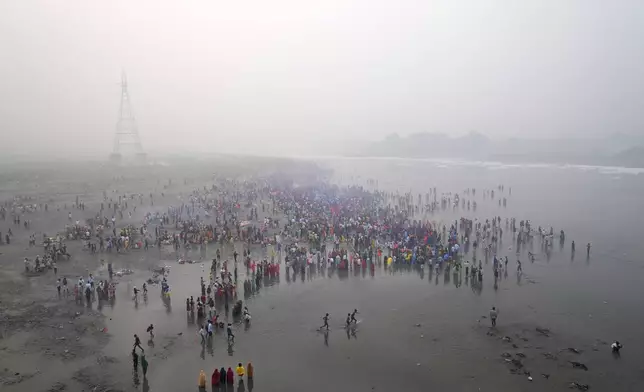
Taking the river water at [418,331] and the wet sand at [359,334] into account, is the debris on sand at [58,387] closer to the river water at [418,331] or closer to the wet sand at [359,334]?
the wet sand at [359,334]

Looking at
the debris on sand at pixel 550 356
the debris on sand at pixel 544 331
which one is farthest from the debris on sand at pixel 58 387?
the debris on sand at pixel 544 331

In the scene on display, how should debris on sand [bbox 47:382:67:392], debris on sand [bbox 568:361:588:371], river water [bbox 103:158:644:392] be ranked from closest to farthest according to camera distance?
debris on sand [bbox 47:382:67:392] → river water [bbox 103:158:644:392] → debris on sand [bbox 568:361:588:371]

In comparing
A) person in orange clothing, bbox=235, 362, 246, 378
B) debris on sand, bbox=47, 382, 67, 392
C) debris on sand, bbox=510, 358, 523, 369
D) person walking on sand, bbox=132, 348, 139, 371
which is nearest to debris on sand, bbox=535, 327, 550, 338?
debris on sand, bbox=510, 358, 523, 369

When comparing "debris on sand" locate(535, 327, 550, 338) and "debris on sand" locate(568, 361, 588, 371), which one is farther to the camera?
"debris on sand" locate(535, 327, 550, 338)

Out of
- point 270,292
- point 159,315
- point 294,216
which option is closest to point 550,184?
point 294,216

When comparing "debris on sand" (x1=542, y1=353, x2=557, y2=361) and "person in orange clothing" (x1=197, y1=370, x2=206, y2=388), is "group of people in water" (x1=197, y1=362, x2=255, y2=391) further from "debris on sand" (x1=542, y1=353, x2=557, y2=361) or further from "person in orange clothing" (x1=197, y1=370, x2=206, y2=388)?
"debris on sand" (x1=542, y1=353, x2=557, y2=361)

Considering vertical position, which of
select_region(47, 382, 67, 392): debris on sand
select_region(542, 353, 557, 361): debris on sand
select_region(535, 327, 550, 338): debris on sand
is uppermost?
select_region(535, 327, 550, 338): debris on sand

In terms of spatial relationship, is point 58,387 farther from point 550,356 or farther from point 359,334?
point 550,356
